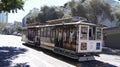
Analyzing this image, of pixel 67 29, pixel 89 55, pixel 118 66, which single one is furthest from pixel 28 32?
pixel 118 66

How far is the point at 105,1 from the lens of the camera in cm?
3966

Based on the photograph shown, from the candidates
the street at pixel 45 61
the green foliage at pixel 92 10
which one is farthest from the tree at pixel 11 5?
the green foliage at pixel 92 10

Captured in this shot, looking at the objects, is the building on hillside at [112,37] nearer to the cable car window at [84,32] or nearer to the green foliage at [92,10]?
the green foliage at [92,10]

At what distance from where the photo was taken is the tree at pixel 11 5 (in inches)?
1007

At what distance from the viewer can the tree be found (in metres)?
25.6

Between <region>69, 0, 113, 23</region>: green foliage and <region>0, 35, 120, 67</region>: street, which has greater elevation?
<region>69, 0, 113, 23</region>: green foliage

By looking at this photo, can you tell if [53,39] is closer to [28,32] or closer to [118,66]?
[118,66]

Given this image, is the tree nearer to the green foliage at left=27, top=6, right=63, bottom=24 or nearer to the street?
the street

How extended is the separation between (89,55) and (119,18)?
26.7m

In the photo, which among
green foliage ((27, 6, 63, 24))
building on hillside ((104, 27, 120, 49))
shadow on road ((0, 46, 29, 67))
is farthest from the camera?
green foliage ((27, 6, 63, 24))

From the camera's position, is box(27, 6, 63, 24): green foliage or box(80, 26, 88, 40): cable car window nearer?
box(80, 26, 88, 40): cable car window

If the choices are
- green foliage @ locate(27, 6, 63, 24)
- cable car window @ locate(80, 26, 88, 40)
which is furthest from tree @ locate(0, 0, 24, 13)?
green foliage @ locate(27, 6, 63, 24)

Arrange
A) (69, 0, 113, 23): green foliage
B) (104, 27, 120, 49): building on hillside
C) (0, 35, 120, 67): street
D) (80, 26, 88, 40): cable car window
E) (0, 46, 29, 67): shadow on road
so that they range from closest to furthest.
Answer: (0, 46, 29, 67): shadow on road
(0, 35, 120, 67): street
(80, 26, 88, 40): cable car window
(104, 27, 120, 49): building on hillside
(69, 0, 113, 23): green foliage

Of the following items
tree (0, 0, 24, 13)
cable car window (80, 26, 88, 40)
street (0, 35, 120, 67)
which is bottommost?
street (0, 35, 120, 67)
